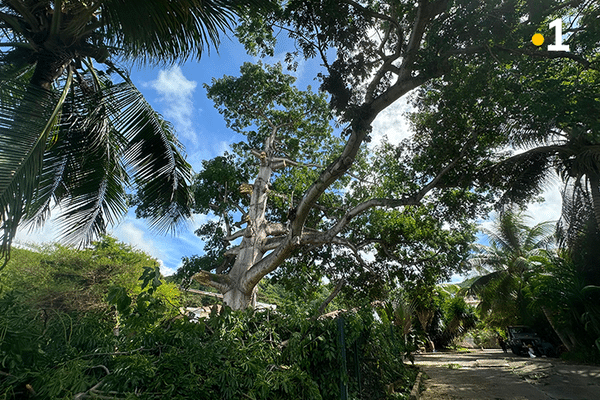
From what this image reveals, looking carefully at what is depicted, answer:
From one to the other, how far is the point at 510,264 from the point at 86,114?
2084 cm

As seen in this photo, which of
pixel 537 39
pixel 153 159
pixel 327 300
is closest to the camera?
pixel 537 39

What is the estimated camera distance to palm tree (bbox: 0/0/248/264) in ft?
12.6

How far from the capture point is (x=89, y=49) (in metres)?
5.44

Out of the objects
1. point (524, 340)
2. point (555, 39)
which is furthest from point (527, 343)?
point (555, 39)

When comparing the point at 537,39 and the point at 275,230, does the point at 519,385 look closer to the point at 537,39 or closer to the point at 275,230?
the point at 537,39

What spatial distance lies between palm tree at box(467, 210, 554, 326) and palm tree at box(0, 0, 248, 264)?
58.4 ft

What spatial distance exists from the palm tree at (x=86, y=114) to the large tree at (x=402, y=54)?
203 centimetres

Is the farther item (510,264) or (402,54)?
(510,264)

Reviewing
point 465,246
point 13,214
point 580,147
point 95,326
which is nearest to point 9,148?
point 13,214

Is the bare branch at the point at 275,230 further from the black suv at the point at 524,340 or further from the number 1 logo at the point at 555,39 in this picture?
the black suv at the point at 524,340

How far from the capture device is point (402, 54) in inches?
230

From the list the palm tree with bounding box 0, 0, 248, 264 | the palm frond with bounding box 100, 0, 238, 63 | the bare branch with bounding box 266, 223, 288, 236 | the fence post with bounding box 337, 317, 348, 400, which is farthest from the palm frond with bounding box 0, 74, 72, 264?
the bare branch with bounding box 266, 223, 288, 236

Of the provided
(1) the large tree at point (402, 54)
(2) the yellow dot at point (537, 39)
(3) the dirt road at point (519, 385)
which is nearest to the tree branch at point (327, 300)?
(1) the large tree at point (402, 54)

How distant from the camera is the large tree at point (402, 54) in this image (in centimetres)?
491
